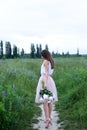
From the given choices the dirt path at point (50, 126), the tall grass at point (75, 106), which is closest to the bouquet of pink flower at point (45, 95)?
the dirt path at point (50, 126)

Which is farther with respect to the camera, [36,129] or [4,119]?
[36,129]

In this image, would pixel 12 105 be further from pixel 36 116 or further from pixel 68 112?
pixel 68 112

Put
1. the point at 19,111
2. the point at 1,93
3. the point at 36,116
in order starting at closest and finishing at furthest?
the point at 1,93, the point at 19,111, the point at 36,116

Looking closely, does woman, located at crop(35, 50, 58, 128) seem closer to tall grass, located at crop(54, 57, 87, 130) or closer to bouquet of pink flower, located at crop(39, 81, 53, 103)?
bouquet of pink flower, located at crop(39, 81, 53, 103)

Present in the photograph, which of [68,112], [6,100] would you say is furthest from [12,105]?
[68,112]

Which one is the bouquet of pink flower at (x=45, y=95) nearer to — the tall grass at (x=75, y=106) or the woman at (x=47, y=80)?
the woman at (x=47, y=80)

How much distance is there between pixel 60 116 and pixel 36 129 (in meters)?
1.70

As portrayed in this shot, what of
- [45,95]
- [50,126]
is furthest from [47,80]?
[50,126]

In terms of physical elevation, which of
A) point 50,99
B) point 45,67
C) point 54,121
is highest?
point 45,67

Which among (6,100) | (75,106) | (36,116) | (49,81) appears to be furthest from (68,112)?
(6,100)

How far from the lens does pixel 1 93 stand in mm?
9516

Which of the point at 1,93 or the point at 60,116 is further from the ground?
the point at 1,93


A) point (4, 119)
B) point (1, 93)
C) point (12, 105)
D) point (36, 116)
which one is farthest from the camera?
point (36, 116)

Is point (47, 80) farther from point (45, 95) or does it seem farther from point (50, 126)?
point (50, 126)
